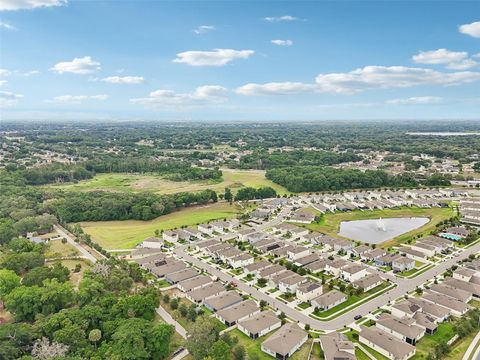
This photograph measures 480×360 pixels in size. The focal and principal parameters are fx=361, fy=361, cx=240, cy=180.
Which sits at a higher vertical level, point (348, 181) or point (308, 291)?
point (348, 181)

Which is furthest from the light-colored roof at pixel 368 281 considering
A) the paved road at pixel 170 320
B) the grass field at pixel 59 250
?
the grass field at pixel 59 250

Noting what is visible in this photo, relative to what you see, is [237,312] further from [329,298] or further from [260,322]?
[329,298]

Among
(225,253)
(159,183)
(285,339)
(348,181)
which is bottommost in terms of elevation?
(285,339)

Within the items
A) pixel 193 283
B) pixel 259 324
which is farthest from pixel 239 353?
pixel 193 283

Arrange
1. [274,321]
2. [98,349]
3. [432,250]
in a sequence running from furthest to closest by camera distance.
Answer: [432,250], [274,321], [98,349]

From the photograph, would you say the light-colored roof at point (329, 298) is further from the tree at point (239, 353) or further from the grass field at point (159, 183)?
the grass field at point (159, 183)

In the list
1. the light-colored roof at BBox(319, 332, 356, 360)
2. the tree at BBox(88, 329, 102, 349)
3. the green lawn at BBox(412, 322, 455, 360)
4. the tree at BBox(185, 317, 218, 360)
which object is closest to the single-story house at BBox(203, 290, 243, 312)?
the tree at BBox(185, 317, 218, 360)

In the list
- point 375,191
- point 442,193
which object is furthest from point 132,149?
point 442,193

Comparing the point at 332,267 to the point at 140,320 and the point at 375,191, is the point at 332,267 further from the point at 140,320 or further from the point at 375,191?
the point at 375,191
